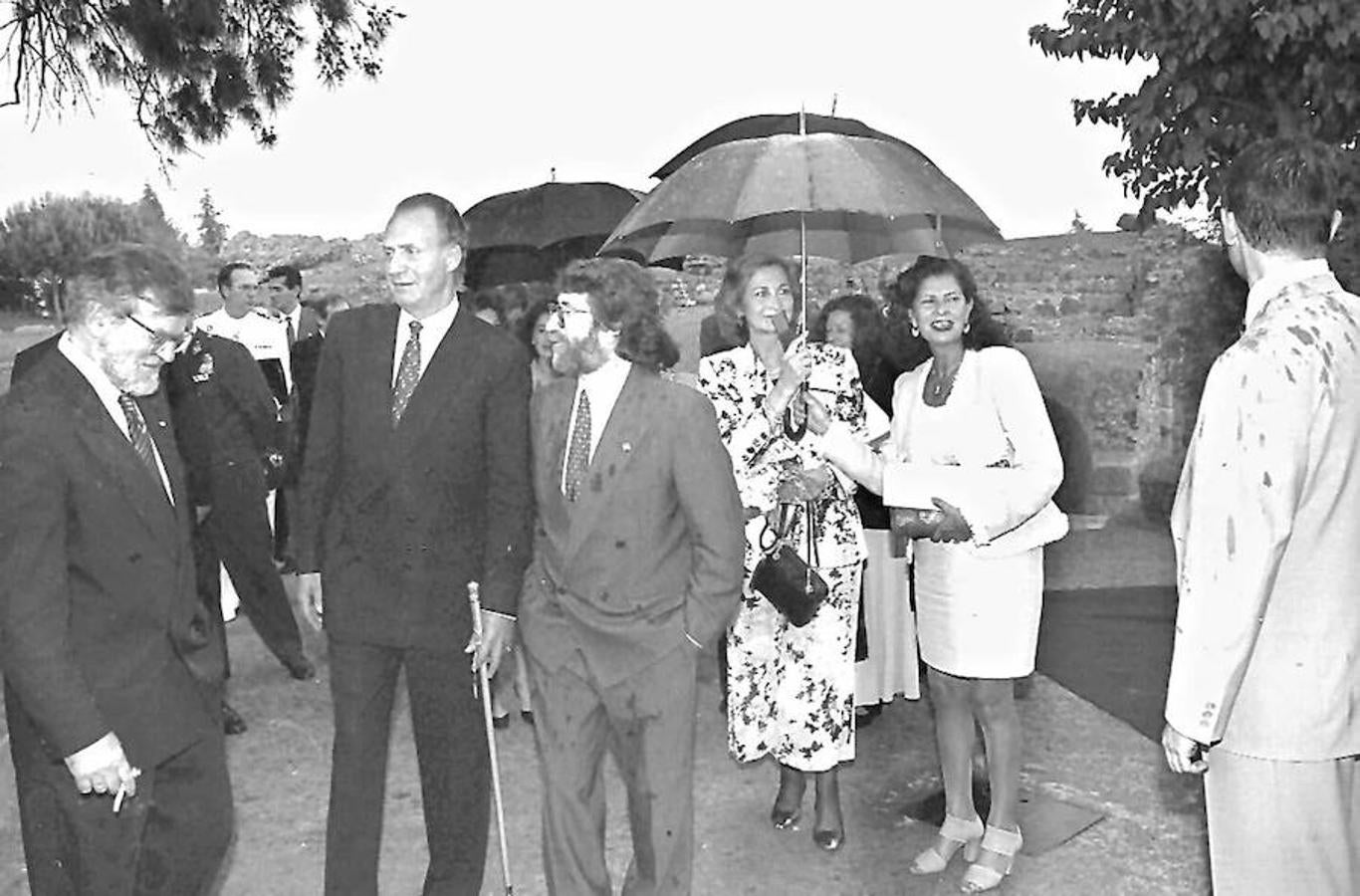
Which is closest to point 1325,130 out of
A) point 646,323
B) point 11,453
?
point 646,323

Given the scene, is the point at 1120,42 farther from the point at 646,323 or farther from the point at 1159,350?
the point at 646,323

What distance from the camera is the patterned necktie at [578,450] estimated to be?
3324 millimetres

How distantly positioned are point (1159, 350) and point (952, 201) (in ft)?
25.4

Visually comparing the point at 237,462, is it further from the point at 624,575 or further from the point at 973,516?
the point at 973,516

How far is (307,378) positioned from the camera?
27.4 ft

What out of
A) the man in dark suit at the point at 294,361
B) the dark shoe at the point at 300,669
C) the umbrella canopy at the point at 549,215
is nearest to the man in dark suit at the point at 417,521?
the dark shoe at the point at 300,669

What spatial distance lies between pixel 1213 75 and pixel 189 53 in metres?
6.89

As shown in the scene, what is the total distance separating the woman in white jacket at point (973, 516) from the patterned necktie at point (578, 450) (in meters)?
0.95

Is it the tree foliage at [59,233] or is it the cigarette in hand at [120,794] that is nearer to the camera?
the cigarette in hand at [120,794]

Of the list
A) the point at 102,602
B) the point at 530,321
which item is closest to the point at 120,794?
the point at 102,602

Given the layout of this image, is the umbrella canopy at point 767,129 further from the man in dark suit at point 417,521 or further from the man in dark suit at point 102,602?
the man in dark suit at point 102,602

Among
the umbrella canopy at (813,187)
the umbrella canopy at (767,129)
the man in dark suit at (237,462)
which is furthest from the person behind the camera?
the man in dark suit at (237,462)

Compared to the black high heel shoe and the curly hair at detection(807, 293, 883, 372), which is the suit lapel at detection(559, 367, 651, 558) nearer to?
the black high heel shoe

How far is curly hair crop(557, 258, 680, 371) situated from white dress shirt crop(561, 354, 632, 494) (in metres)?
0.04
